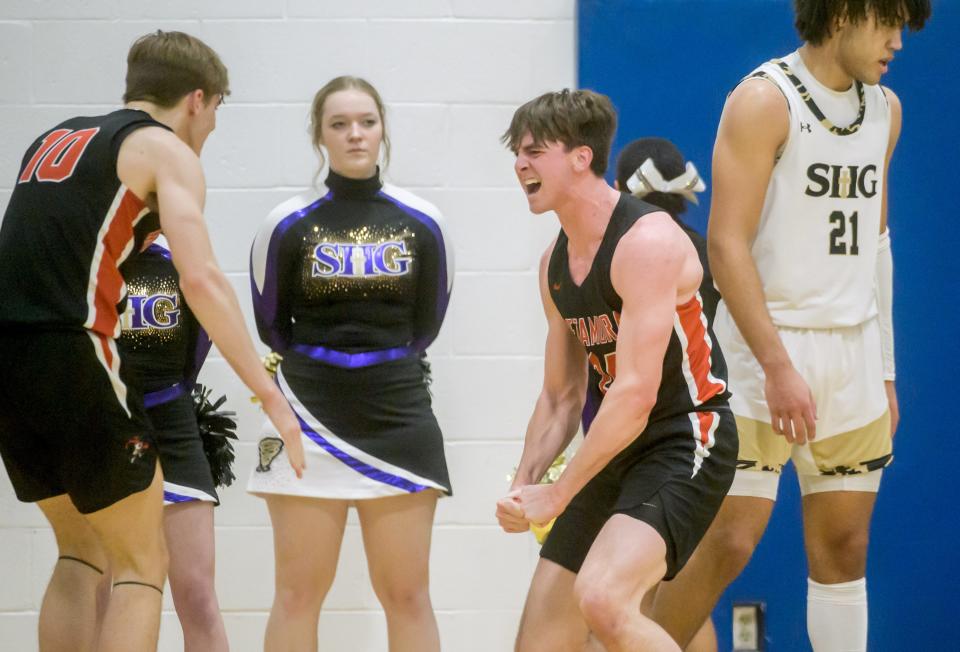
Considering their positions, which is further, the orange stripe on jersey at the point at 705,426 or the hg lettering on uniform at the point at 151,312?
the hg lettering on uniform at the point at 151,312

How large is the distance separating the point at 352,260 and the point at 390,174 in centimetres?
91

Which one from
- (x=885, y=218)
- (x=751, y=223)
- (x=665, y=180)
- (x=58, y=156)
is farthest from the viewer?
(x=665, y=180)

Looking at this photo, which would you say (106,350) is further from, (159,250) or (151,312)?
(159,250)

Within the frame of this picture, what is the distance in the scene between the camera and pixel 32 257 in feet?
8.79

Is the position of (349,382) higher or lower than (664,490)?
higher

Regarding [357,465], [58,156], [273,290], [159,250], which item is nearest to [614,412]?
[357,465]

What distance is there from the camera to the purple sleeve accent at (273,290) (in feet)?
11.0

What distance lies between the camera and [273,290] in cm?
338

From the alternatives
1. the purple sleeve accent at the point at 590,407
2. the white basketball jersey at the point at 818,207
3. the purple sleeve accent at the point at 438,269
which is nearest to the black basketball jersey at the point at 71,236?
the purple sleeve accent at the point at 438,269

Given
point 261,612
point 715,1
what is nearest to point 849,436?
point 715,1

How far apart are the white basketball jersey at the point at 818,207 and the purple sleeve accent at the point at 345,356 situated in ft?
3.46

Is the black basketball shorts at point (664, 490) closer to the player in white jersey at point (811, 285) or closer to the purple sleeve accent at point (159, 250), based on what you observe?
the player in white jersey at point (811, 285)

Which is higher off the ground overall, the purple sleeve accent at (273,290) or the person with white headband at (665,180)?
the person with white headband at (665,180)

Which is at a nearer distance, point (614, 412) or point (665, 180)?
point (614, 412)
